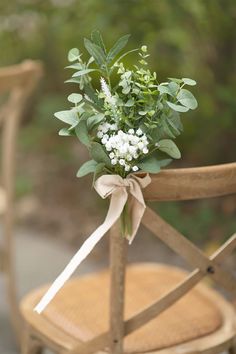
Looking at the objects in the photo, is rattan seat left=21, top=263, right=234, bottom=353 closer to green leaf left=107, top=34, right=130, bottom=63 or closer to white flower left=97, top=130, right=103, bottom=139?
white flower left=97, top=130, right=103, bottom=139

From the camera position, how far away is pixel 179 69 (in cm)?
358

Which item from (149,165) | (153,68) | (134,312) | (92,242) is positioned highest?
(149,165)

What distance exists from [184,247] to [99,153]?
301 millimetres

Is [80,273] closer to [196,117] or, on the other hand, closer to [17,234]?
[17,234]

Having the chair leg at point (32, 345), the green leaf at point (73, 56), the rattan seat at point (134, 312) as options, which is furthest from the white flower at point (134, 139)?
the chair leg at point (32, 345)

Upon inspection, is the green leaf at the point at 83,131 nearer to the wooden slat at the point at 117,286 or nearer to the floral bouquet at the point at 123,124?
the floral bouquet at the point at 123,124

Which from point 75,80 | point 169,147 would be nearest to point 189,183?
point 169,147

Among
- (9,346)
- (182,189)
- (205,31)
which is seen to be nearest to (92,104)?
(182,189)

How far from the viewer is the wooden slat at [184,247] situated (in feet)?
4.46

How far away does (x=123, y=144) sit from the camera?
3.98 feet


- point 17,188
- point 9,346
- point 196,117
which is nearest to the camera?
point 9,346

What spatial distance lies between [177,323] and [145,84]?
0.67m

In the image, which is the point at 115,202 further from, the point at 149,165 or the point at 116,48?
the point at 116,48

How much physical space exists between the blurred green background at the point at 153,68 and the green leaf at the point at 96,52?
5.20ft
